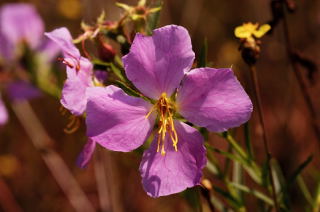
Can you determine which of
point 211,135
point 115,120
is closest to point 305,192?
point 115,120

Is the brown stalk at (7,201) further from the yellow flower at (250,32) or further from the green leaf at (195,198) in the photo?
the yellow flower at (250,32)

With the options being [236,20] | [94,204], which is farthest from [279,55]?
[94,204]

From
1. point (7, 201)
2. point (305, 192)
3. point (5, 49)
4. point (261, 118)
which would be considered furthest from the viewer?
point (7, 201)

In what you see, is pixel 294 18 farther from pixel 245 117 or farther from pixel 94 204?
pixel 245 117

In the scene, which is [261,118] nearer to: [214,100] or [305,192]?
[214,100]

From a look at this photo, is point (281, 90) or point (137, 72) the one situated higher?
point (137, 72)
